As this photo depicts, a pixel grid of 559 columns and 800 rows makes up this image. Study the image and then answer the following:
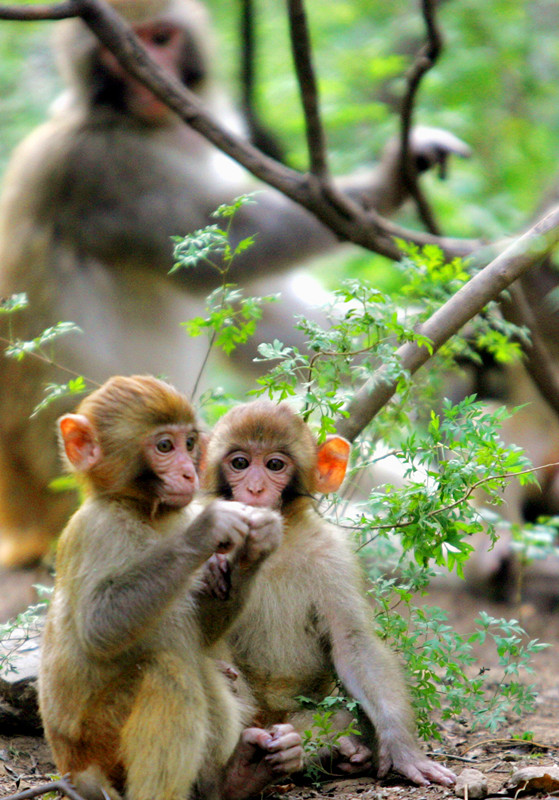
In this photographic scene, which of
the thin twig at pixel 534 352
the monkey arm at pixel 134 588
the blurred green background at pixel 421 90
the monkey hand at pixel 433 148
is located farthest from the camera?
the blurred green background at pixel 421 90

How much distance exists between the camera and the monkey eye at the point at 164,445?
9.98 ft

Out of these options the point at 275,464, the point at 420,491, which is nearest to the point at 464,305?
the point at 420,491

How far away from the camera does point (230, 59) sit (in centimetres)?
797

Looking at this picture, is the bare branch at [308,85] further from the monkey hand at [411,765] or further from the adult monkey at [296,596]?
the monkey hand at [411,765]

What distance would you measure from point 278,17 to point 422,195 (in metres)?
4.18

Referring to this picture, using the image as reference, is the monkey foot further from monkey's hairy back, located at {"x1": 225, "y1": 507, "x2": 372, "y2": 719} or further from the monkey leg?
monkey's hairy back, located at {"x1": 225, "y1": 507, "x2": 372, "y2": 719}

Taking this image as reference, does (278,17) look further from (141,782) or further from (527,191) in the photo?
(141,782)

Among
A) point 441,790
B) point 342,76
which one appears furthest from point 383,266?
point 441,790

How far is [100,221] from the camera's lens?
670 cm

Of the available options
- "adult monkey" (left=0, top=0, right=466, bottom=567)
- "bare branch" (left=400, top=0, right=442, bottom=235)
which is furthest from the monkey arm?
"adult monkey" (left=0, top=0, right=466, bottom=567)

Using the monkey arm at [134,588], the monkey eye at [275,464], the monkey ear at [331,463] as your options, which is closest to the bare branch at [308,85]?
the monkey ear at [331,463]

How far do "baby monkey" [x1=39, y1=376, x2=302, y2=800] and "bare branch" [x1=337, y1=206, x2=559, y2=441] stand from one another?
731 millimetres

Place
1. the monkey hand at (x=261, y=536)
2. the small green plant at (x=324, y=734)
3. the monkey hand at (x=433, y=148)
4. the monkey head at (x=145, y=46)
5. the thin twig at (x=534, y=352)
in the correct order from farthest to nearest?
the monkey head at (x=145, y=46)
the monkey hand at (x=433, y=148)
the thin twig at (x=534, y=352)
the small green plant at (x=324, y=734)
the monkey hand at (x=261, y=536)

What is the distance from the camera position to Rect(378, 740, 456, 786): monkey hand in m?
3.13
